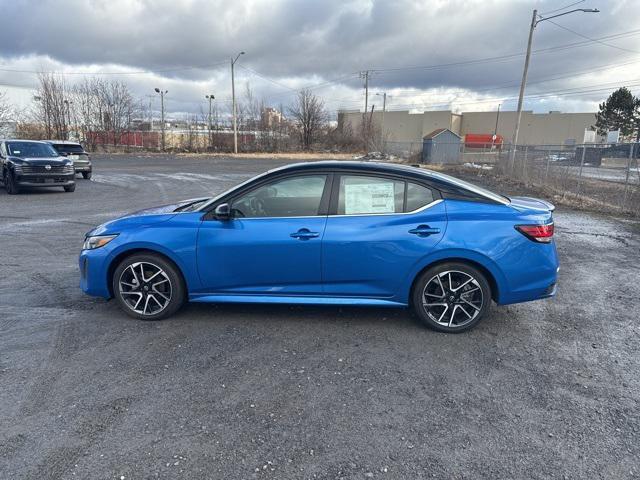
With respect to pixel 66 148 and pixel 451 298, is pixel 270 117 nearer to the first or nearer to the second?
pixel 66 148

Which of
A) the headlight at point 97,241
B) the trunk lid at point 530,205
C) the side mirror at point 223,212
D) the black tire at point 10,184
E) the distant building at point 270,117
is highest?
the distant building at point 270,117

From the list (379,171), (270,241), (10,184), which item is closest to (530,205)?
(379,171)

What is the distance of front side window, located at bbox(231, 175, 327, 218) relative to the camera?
14.1 ft

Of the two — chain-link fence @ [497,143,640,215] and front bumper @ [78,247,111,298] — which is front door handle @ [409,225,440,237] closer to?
front bumper @ [78,247,111,298]

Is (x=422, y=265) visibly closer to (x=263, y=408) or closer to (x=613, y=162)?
(x=263, y=408)

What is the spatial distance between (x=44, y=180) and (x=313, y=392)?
14527 mm

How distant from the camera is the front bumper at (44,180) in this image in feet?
46.2

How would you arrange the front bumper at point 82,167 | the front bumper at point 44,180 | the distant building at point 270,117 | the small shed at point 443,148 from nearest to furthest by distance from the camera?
the front bumper at point 44,180 → the front bumper at point 82,167 → the small shed at point 443,148 → the distant building at point 270,117

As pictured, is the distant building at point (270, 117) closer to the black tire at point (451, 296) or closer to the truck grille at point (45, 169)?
the truck grille at point (45, 169)

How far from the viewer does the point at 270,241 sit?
4184mm

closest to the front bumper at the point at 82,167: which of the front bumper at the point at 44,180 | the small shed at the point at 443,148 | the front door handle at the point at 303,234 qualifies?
the front bumper at the point at 44,180

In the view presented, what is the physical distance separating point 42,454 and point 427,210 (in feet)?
11.2

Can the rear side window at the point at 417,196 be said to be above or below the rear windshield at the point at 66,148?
above

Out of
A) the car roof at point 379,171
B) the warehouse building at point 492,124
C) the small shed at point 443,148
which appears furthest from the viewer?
the warehouse building at point 492,124
